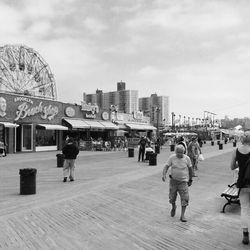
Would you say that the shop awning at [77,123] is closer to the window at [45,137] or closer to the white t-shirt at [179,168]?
the window at [45,137]

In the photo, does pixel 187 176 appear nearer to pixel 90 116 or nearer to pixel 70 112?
pixel 70 112

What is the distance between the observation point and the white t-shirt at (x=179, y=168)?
6.85 meters

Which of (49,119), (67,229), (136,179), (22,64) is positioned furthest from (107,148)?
(67,229)

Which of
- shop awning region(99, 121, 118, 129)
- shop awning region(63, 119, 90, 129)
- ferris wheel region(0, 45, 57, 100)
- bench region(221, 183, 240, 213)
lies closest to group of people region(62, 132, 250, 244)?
bench region(221, 183, 240, 213)

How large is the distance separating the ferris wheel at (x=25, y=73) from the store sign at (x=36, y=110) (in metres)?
3.35

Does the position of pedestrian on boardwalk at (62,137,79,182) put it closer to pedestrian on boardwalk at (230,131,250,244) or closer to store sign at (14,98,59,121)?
pedestrian on boardwalk at (230,131,250,244)

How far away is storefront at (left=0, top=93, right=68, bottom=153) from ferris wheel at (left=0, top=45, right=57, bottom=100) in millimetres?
3580

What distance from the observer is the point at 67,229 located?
20.1 ft

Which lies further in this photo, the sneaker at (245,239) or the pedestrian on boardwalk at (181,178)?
the pedestrian on boardwalk at (181,178)

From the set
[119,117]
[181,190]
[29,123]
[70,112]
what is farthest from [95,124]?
[181,190]

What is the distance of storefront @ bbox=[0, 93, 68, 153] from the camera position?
28.6 m

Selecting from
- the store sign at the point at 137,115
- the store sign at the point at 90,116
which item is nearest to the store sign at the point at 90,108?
the store sign at the point at 90,116

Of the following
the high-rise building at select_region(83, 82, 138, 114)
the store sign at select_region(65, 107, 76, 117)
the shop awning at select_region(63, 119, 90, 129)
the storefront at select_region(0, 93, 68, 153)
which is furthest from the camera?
the high-rise building at select_region(83, 82, 138, 114)

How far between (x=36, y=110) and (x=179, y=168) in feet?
87.1
